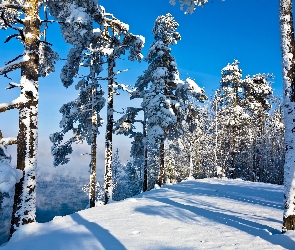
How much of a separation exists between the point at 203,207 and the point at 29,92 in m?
6.36

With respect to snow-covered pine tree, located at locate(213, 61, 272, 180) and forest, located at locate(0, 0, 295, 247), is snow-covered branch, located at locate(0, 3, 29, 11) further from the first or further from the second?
snow-covered pine tree, located at locate(213, 61, 272, 180)

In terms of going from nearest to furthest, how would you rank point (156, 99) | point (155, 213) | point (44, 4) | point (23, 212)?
point (23, 212)
point (155, 213)
point (44, 4)
point (156, 99)

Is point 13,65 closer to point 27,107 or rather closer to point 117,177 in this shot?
point 27,107

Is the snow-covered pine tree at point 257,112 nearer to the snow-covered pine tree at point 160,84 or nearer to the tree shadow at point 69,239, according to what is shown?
the snow-covered pine tree at point 160,84

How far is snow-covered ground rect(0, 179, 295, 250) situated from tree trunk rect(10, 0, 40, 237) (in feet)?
1.39

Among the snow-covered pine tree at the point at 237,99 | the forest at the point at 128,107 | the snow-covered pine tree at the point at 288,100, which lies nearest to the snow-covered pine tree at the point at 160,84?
the forest at the point at 128,107

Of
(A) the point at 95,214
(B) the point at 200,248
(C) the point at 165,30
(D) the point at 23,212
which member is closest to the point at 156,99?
(C) the point at 165,30

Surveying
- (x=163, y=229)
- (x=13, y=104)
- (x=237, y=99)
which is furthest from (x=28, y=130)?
(x=237, y=99)

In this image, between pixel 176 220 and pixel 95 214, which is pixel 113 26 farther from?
pixel 176 220

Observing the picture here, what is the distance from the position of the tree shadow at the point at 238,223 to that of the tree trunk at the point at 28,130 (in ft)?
10.5

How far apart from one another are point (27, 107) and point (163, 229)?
14.7ft

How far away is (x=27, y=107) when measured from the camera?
22.4ft

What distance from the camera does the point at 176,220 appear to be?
22.3 feet

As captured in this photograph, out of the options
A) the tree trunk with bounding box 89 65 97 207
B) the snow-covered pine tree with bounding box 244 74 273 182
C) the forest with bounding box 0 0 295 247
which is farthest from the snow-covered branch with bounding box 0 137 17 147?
the snow-covered pine tree with bounding box 244 74 273 182
